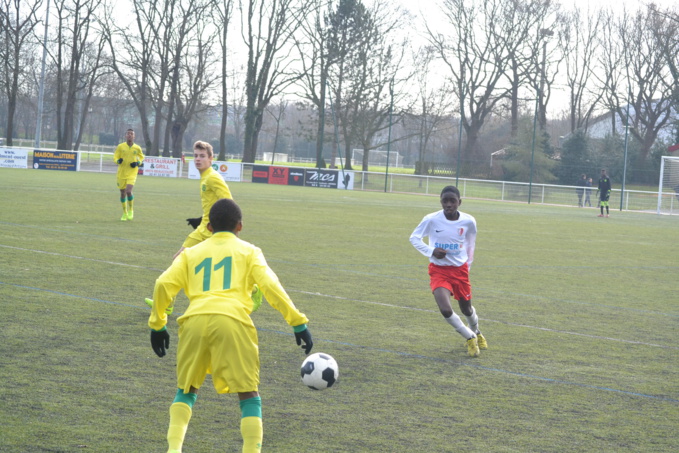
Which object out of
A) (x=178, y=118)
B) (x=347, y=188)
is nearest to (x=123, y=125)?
(x=178, y=118)

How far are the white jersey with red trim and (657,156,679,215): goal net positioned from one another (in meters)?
34.0

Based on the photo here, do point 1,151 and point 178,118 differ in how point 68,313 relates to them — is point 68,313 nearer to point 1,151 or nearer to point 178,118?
point 1,151

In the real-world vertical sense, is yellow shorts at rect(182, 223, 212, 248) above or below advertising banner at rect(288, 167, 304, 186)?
below

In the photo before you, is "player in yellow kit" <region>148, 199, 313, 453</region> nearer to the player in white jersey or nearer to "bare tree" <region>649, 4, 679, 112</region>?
the player in white jersey

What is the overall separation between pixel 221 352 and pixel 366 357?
3.13 m

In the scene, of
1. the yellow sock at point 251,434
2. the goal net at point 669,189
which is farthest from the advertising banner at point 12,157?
the yellow sock at point 251,434

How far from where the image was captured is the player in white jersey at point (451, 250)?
7.72 m

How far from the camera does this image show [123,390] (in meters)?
5.73

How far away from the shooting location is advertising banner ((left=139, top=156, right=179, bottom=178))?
5035 cm

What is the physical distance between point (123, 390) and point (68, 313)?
2.76 m

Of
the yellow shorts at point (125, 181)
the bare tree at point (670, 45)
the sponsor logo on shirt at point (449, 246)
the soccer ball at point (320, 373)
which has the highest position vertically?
the bare tree at point (670, 45)

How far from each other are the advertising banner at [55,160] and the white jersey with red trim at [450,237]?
4406 centimetres

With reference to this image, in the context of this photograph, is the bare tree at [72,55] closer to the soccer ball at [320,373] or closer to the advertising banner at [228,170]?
the advertising banner at [228,170]

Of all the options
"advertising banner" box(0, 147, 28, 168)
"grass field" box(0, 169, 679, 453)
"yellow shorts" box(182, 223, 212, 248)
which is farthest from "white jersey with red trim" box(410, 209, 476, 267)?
"advertising banner" box(0, 147, 28, 168)
